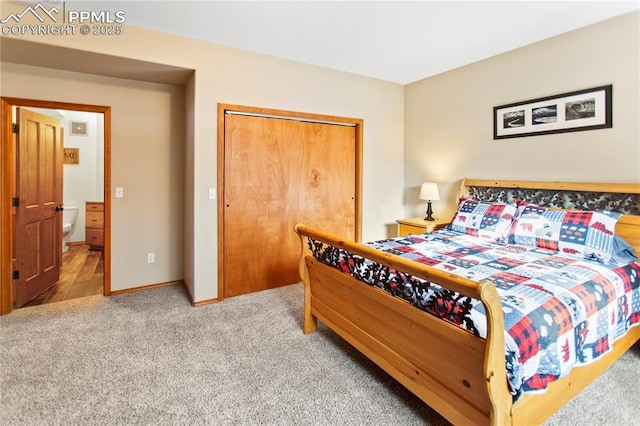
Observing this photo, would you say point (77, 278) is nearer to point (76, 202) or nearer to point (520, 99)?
point (76, 202)

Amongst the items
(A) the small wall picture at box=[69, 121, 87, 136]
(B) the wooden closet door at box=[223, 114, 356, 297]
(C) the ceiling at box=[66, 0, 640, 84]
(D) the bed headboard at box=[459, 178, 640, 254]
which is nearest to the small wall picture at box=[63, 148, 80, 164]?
(A) the small wall picture at box=[69, 121, 87, 136]

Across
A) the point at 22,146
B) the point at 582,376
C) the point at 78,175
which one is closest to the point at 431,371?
the point at 582,376

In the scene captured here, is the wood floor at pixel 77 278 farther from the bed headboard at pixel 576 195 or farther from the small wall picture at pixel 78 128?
the bed headboard at pixel 576 195

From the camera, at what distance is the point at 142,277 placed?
3590mm

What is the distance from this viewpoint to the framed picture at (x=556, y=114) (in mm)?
2662

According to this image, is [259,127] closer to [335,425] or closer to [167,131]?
[167,131]

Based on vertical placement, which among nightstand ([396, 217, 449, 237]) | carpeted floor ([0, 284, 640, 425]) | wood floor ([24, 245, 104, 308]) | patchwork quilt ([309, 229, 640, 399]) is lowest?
carpeted floor ([0, 284, 640, 425])

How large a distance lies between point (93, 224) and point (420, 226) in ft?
17.4

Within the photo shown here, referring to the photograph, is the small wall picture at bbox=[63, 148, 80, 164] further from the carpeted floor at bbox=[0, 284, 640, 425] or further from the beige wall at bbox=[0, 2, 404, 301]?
the carpeted floor at bbox=[0, 284, 640, 425]

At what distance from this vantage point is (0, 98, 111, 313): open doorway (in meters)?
2.95

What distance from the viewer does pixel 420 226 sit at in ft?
11.8

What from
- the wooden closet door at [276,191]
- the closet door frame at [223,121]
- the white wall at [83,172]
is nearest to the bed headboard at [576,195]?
the wooden closet door at [276,191]

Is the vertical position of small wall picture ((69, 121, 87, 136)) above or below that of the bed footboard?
above

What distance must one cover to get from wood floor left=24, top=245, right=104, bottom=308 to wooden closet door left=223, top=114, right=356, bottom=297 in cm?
162
